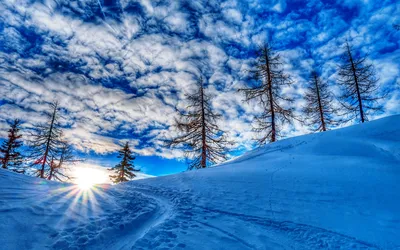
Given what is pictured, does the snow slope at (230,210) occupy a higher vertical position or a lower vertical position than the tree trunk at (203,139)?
lower

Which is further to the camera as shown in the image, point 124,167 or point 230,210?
point 124,167

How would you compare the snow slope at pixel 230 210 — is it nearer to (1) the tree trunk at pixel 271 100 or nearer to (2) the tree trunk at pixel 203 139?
(1) the tree trunk at pixel 271 100

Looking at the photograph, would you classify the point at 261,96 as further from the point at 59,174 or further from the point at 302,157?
the point at 59,174

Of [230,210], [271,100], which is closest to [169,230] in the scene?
[230,210]

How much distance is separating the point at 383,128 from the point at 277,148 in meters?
3.37

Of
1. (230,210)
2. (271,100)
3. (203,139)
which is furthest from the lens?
(203,139)

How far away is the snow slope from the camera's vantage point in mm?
2543

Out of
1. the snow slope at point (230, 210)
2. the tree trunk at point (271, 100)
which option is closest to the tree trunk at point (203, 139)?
the tree trunk at point (271, 100)

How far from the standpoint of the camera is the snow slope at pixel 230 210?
8.34ft

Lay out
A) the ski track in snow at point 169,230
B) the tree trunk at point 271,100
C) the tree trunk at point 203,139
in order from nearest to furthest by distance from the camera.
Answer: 1. the ski track in snow at point 169,230
2. the tree trunk at point 271,100
3. the tree trunk at point 203,139

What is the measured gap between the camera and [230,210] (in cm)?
356

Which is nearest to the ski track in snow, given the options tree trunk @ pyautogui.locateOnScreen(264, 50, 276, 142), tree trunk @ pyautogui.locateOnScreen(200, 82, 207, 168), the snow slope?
the snow slope

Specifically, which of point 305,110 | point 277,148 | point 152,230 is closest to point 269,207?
point 152,230

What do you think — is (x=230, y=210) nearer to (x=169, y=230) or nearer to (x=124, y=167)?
(x=169, y=230)
